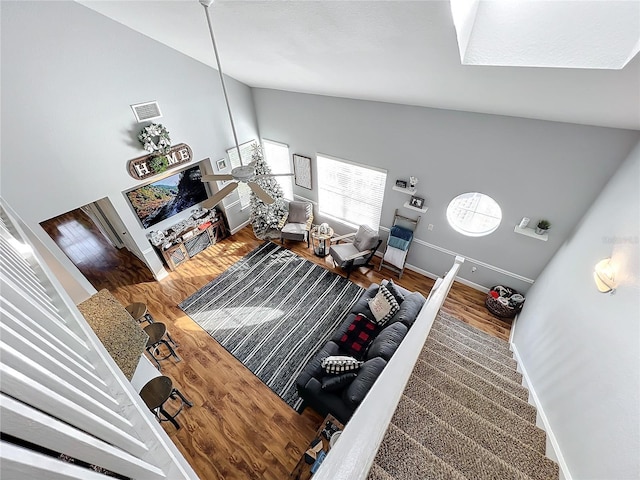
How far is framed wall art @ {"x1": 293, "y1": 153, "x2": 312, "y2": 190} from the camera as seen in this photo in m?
5.88

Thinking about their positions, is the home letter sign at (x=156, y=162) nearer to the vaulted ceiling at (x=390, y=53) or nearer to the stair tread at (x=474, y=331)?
the vaulted ceiling at (x=390, y=53)

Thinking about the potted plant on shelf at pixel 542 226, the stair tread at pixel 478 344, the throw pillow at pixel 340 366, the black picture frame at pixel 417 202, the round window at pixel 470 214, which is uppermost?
the round window at pixel 470 214

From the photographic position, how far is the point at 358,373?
3.24 m

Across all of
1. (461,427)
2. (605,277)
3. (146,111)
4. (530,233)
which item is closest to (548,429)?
(461,427)

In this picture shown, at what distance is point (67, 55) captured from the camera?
11.3 feet

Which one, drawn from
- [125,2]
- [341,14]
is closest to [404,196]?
[341,14]

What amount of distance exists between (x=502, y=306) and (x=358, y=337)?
2466 mm

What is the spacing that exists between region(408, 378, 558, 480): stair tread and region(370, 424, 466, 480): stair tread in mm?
271

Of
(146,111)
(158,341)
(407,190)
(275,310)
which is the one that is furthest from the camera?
(275,310)

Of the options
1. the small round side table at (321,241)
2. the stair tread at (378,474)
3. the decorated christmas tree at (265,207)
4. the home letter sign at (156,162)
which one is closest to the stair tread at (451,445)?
the stair tread at (378,474)

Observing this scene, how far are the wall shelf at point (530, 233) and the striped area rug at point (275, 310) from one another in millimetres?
2708

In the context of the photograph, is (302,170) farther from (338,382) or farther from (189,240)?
(338,382)

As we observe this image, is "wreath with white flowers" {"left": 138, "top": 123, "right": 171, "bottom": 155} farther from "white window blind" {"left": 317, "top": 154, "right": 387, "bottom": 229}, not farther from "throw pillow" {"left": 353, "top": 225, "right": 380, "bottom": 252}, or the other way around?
"throw pillow" {"left": 353, "top": 225, "right": 380, "bottom": 252}

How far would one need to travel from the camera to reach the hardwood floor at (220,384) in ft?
10.7
